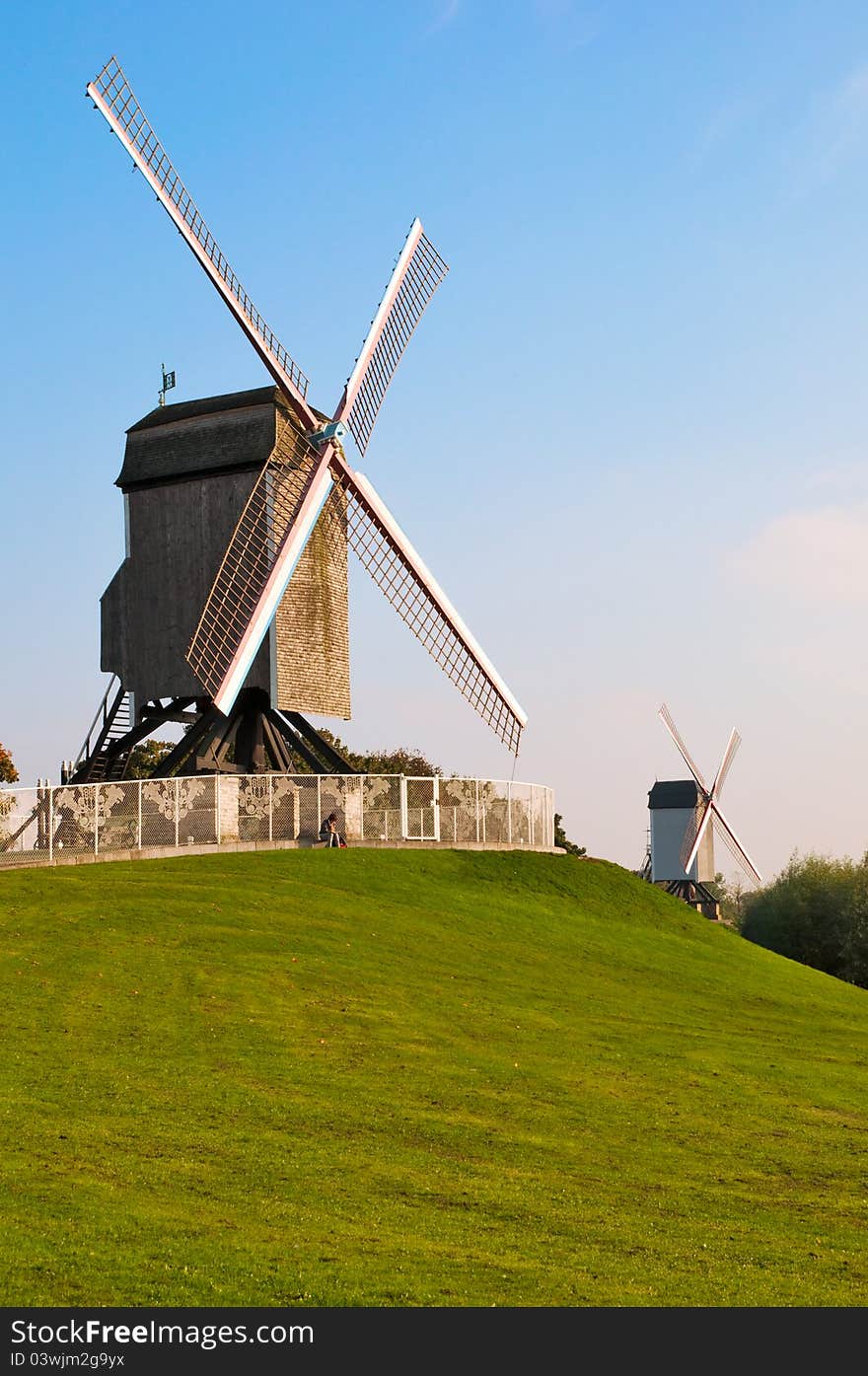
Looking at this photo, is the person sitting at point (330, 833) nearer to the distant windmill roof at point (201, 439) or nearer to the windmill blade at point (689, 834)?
the distant windmill roof at point (201, 439)

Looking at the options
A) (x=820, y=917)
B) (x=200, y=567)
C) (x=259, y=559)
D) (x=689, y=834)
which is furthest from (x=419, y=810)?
(x=689, y=834)

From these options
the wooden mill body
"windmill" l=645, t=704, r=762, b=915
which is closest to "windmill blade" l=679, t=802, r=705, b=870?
"windmill" l=645, t=704, r=762, b=915

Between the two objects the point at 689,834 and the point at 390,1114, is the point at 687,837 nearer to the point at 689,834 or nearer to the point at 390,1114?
the point at 689,834

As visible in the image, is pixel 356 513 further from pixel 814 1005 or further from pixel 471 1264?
pixel 471 1264

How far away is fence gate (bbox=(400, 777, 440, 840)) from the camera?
130 ft

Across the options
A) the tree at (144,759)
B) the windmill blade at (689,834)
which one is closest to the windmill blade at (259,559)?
the tree at (144,759)

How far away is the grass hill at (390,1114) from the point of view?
10.6 meters

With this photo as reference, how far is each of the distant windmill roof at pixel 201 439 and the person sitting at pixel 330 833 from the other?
34.6 ft

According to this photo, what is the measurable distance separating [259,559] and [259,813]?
747 cm

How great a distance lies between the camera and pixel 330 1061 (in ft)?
58.1

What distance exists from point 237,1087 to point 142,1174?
3370 millimetres

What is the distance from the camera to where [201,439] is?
42312 millimetres

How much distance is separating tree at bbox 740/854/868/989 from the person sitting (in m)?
38.6

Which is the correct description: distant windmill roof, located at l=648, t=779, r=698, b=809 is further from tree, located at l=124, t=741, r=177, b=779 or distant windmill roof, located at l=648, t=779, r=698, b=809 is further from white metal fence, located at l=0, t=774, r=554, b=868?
white metal fence, located at l=0, t=774, r=554, b=868
